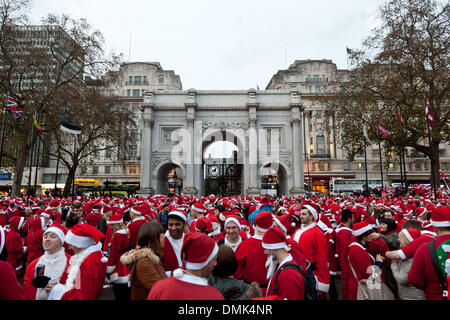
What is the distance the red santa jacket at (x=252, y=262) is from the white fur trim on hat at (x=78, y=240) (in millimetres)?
2273

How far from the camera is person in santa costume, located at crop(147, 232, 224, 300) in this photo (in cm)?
213

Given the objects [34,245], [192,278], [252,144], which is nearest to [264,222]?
[192,278]

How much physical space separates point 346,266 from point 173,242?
3.17 m

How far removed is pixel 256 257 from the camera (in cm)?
426

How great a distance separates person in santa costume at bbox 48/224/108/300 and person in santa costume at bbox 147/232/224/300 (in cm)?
153

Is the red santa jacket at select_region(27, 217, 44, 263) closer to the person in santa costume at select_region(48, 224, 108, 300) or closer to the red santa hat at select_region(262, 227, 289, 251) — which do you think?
the person in santa costume at select_region(48, 224, 108, 300)

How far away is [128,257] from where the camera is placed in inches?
137

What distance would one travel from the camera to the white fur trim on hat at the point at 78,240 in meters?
3.49

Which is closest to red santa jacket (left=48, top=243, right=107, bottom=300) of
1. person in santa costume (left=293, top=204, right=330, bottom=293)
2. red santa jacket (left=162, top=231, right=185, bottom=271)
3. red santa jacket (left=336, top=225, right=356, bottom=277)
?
red santa jacket (left=162, top=231, right=185, bottom=271)

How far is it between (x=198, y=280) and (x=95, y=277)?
1.82 meters

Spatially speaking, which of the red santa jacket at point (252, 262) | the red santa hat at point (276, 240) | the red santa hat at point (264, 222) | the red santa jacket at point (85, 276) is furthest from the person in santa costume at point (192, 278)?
the red santa jacket at point (252, 262)

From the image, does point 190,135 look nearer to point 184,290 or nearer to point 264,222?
point 264,222

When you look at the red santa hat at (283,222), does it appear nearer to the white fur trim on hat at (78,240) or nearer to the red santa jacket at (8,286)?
the white fur trim on hat at (78,240)
